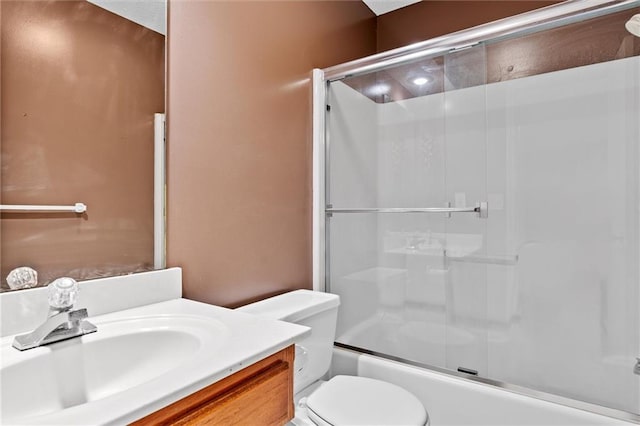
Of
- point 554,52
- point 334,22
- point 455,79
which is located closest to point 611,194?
point 554,52

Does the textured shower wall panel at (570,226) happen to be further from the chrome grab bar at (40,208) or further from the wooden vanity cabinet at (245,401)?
the chrome grab bar at (40,208)

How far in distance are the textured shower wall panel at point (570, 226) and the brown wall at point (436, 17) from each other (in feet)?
1.67

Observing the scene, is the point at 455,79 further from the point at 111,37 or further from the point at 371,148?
the point at 111,37

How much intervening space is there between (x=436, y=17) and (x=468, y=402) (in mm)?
2173

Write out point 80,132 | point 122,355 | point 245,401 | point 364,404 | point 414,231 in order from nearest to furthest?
1. point 245,401
2. point 122,355
3. point 80,132
4. point 364,404
5. point 414,231

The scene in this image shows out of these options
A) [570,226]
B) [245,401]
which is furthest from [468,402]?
[245,401]

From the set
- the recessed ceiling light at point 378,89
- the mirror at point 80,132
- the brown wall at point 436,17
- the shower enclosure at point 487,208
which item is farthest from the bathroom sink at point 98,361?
the brown wall at point 436,17

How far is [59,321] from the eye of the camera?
771 mm

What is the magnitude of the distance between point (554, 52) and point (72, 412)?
2.20 meters

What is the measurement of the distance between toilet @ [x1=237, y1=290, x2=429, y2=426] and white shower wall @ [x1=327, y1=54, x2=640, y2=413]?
0.43 meters

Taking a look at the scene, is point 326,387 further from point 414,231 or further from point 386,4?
point 386,4

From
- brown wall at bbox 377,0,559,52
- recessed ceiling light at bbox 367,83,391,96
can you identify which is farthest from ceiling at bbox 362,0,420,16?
recessed ceiling light at bbox 367,83,391,96

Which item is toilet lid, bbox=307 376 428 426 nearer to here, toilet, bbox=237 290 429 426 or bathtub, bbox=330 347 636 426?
toilet, bbox=237 290 429 426

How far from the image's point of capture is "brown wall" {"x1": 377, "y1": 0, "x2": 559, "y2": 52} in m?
2.16
